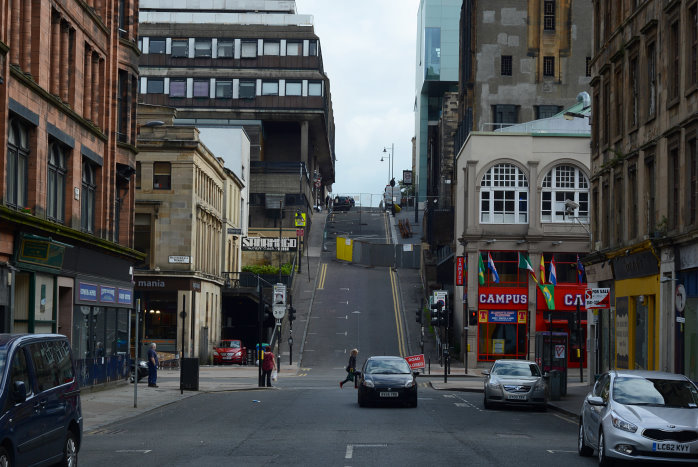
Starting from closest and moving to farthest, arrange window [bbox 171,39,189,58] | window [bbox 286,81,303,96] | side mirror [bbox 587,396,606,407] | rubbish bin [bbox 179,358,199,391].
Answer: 1. side mirror [bbox 587,396,606,407]
2. rubbish bin [bbox 179,358,199,391]
3. window [bbox 171,39,189,58]
4. window [bbox 286,81,303,96]

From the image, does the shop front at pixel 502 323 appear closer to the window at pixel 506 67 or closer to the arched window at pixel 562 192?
the arched window at pixel 562 192

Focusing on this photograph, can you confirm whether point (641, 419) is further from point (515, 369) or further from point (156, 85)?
point (156, 85)

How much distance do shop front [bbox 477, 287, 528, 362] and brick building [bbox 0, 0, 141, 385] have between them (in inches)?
955

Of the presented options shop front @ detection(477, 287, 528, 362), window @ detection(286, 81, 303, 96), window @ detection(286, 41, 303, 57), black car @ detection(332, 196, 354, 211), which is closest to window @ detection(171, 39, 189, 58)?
window @ detection(286, 41, 303, 57)

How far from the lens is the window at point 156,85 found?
98.9m

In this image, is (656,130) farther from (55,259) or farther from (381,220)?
(381,220)

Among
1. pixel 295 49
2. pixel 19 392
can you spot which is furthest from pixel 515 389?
pixel 295 49

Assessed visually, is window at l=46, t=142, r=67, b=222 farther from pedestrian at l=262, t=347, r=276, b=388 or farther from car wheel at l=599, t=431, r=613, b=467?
car wheel at l=599, t=431, r=613, b=467

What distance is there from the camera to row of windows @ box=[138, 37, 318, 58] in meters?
99.4

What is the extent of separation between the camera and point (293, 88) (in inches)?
3927

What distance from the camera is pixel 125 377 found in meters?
38.4

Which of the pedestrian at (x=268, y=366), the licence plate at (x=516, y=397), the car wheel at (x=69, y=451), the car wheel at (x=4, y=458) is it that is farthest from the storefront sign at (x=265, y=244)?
the car wheel at (x=4, y=458)

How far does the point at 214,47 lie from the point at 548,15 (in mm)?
38147

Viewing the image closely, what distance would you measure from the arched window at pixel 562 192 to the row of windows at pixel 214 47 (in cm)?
4452
